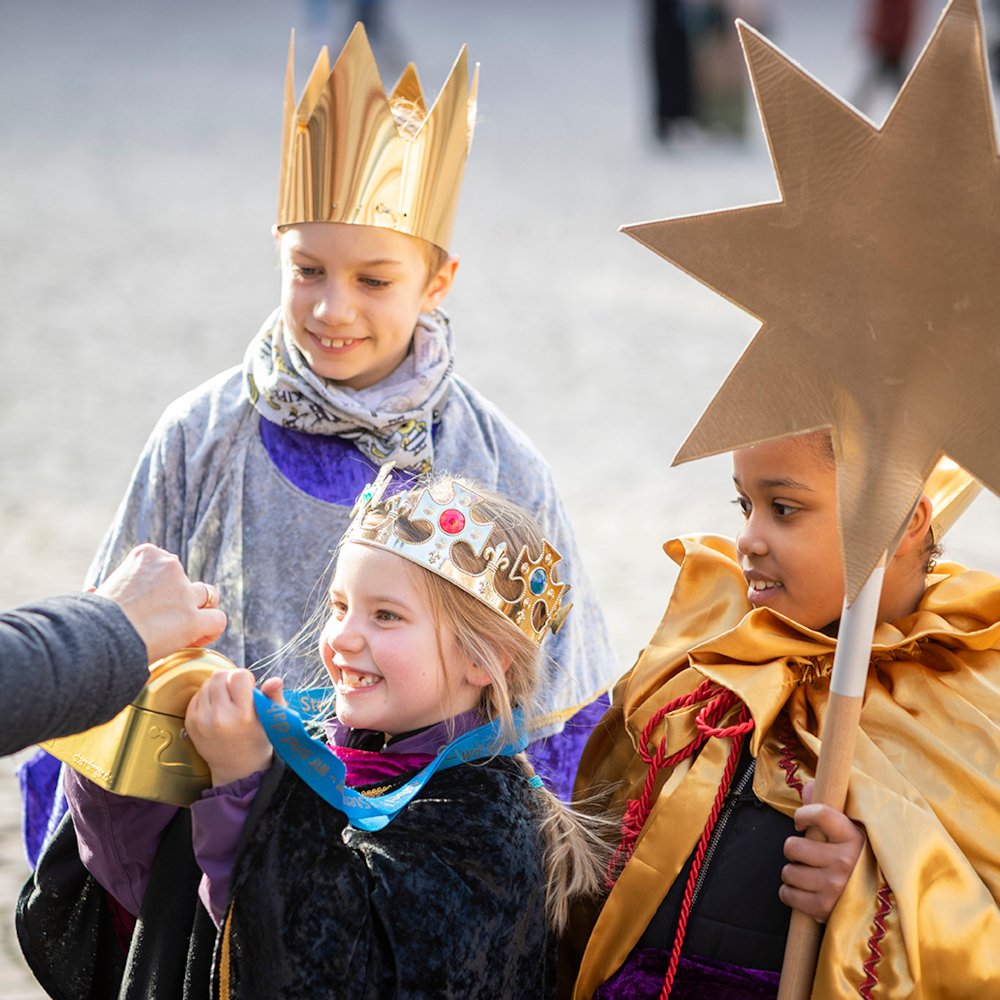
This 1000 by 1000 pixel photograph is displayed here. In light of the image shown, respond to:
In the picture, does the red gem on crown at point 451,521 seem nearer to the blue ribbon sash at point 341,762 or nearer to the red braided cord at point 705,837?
the blue ribbon sash at point 341,762

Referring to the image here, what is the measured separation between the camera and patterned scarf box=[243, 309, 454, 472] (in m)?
2.95

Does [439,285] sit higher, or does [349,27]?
[349,27]

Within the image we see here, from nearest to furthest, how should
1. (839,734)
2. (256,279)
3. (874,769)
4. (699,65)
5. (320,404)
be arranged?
1. (839,734)
2. (874,769)
3. (320,404)
4. (256,279)
5. (699,65)

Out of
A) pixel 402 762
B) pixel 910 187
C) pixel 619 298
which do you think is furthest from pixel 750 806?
pixel 619 298

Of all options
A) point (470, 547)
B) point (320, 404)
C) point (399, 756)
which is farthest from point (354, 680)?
point (320, 404)

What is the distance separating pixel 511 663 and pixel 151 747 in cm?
54

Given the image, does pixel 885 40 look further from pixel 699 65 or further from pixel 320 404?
pixel 320 404

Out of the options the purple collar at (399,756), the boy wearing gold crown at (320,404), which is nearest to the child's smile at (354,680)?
the purple collar at (399,756)

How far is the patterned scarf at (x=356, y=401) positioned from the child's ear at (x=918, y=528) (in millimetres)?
1045

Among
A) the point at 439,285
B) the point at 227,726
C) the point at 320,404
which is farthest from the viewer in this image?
the point at 439,285

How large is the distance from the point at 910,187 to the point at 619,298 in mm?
8959

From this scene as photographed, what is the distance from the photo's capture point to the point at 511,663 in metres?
2.21

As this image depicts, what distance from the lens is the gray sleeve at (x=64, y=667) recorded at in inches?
66.1

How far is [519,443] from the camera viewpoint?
312 centimetres
